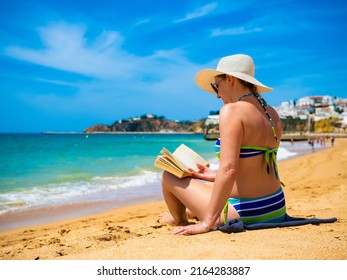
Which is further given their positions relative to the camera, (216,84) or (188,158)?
(188,158)

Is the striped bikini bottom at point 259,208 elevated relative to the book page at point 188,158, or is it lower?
lower

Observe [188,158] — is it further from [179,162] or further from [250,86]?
[250,86]

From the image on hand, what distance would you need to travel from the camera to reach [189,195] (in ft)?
8.91

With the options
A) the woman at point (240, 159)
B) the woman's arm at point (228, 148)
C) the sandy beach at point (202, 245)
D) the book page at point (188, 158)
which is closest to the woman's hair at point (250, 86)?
the woman at point (240, 159)

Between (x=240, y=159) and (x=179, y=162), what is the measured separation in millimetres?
581

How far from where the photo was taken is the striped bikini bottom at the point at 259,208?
2.50 m

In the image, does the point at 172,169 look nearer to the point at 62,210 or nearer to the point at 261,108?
the point at 261,108

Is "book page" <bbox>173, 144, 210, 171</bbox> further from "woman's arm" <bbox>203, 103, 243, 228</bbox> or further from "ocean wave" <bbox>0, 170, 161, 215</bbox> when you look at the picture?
"ocean wave" <bbox>0, 170, 161, 215</bbox>

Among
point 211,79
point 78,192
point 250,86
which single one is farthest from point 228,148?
point 78,192

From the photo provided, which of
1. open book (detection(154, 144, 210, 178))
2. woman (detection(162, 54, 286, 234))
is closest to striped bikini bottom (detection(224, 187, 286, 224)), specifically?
woman (detection(162, 54, 286, 234))

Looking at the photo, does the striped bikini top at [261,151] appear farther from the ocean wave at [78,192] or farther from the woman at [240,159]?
the ocean wave at [78,192]

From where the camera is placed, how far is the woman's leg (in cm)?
258

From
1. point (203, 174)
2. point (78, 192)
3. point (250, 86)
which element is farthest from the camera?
point (78, 192)

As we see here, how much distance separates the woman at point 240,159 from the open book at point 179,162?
10cm
